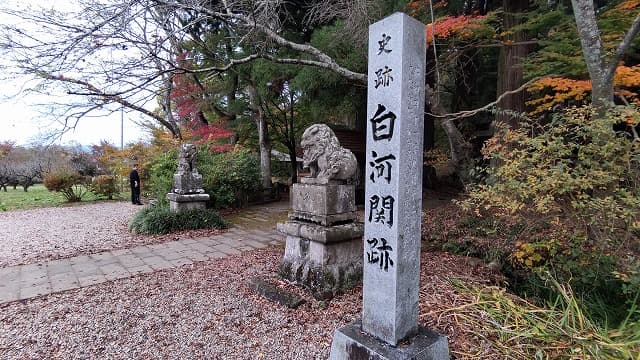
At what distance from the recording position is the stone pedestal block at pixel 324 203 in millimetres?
3297

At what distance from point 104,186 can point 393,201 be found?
541 inches

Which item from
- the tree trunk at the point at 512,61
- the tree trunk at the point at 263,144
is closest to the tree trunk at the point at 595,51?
the tree trunk at the point at 512,61

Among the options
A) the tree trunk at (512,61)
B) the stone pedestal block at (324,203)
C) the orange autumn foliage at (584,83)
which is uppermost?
the tree trunk at (512,61)

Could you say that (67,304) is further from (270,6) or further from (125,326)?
(270,6)

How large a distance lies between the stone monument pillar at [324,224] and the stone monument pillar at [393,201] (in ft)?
3.68

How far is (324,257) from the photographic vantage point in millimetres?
3281

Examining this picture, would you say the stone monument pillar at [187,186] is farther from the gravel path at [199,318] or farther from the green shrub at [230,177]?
the gravel path at [199,318]

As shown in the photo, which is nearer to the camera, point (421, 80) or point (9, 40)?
point (421, 80)

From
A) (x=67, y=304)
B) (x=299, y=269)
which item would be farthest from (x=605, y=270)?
(x=67, y=304)

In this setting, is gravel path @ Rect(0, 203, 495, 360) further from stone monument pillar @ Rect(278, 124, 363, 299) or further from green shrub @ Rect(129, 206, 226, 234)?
green shrub @ Rect(129, 206, 226, 234)

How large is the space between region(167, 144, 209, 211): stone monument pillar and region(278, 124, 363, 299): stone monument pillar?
4.18 m

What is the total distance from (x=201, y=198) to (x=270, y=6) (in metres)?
4.33

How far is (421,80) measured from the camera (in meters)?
2.08

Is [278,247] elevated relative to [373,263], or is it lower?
lower
